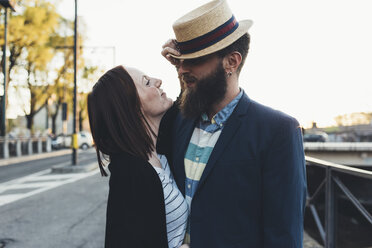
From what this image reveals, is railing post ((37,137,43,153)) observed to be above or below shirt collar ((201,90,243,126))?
below

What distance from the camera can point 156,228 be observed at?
5.15 ft

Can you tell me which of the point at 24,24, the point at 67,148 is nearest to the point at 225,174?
the point at 24,24

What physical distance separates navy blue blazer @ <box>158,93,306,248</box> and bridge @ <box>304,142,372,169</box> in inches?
845

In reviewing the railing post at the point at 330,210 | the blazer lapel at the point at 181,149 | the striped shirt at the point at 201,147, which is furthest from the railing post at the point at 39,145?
the striped shirt at the point at 201,147

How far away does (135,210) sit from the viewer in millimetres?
1539

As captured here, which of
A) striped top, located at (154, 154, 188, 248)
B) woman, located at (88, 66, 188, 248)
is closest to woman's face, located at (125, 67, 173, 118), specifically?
woman, located at (88, 66, 188, 248)

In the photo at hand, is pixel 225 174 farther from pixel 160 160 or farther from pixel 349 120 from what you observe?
pixel 349 120

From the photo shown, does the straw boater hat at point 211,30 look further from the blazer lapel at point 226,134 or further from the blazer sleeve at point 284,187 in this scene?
the blazer sleeve at point 284,187

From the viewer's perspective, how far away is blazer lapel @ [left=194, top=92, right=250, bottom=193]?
61.9 inches

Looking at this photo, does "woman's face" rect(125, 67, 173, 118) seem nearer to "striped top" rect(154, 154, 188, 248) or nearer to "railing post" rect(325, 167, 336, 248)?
"striped top" rect(154, 154, 188, 248)

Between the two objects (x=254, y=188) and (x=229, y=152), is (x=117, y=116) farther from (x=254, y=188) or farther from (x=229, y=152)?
(x=254, y=188)

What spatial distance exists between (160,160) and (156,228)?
475mm

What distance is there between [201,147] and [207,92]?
12.3 inches

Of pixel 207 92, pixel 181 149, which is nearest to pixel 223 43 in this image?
pixel 207 92
